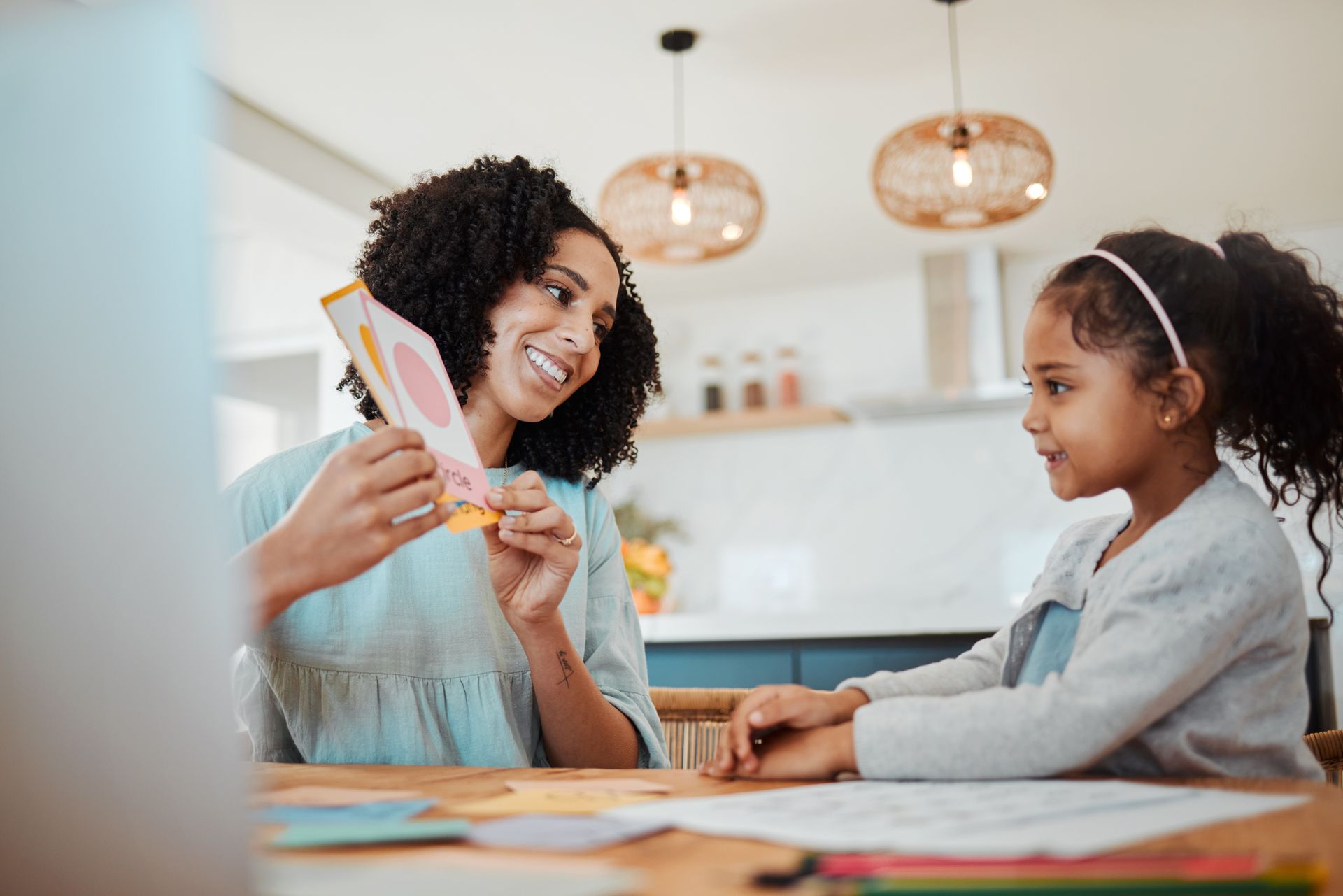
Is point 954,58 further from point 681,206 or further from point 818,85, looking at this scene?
point 681,206

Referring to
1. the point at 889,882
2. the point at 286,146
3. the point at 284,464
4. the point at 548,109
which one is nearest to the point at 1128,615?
the point at 889,882

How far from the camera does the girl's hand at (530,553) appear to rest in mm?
1036

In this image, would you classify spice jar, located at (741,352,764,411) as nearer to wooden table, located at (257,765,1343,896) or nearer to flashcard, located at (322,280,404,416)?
flashcard, located at (322,280,404,416)

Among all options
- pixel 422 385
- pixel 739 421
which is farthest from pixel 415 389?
pixel 739 421

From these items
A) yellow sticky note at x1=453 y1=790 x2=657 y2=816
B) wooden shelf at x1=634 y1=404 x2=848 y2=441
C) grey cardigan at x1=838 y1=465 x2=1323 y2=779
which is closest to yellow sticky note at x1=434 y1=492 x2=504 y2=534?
yellow sticky note at x1=453 y1=790 x2=657 y2=816

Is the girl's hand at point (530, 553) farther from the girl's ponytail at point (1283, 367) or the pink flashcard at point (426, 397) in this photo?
the girl's ponytail at point (1283, 367)

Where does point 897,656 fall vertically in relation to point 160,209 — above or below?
below

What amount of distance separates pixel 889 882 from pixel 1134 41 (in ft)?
9.61

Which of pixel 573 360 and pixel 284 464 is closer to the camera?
pixel 284 464

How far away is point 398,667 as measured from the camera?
120 cm

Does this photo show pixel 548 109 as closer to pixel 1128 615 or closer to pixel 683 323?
pixel 683 323

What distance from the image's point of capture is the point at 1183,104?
123 inches

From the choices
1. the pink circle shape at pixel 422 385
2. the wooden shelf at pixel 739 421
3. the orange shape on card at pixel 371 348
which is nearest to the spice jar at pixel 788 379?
the wooden shelf at pixel 739 421

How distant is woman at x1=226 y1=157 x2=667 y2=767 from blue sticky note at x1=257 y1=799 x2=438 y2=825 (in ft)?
0.74
